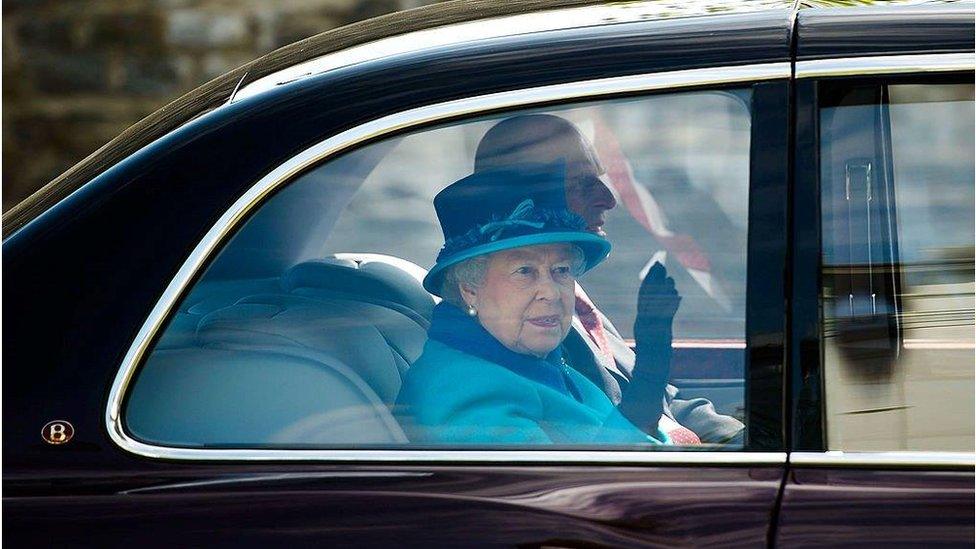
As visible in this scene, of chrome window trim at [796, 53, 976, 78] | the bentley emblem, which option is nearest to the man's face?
chrome window trim at [796, 53, 976, 78]

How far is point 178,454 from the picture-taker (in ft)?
5.71

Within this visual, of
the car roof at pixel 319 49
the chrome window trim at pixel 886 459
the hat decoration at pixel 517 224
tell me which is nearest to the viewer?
the chrome window trim at pixel 886 459

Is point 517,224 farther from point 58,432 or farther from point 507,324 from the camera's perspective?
point 58,432

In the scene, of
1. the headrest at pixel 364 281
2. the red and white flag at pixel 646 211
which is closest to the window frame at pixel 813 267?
the red and white flag at pixel 646 211

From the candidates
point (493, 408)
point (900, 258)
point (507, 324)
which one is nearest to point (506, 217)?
point (507, 324)

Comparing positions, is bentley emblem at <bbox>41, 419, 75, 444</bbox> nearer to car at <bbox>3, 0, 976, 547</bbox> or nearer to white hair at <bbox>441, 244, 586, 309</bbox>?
car at <bbox>3, 0, 976, 547</bbox>

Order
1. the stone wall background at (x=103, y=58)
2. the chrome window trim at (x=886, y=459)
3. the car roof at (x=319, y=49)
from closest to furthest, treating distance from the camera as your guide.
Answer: the chrome window trim at (x=886, y=459) → the car roof at (x=319, y=49) → the stone wall background at (x=103, y=58)

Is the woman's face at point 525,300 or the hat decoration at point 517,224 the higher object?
the hat decoration at point 517,224

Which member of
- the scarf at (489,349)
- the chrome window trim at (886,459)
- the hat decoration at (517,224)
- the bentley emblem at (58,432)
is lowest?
the bentley emblem at (58,432)

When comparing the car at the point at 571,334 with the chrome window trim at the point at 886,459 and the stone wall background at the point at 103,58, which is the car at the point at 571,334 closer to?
the chrome window trim at the point at 886,459

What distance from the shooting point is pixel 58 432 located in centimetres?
172

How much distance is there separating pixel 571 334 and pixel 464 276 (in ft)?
0.52

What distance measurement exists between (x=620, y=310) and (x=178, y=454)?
0.59m

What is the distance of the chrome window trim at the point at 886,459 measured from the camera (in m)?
1.69
